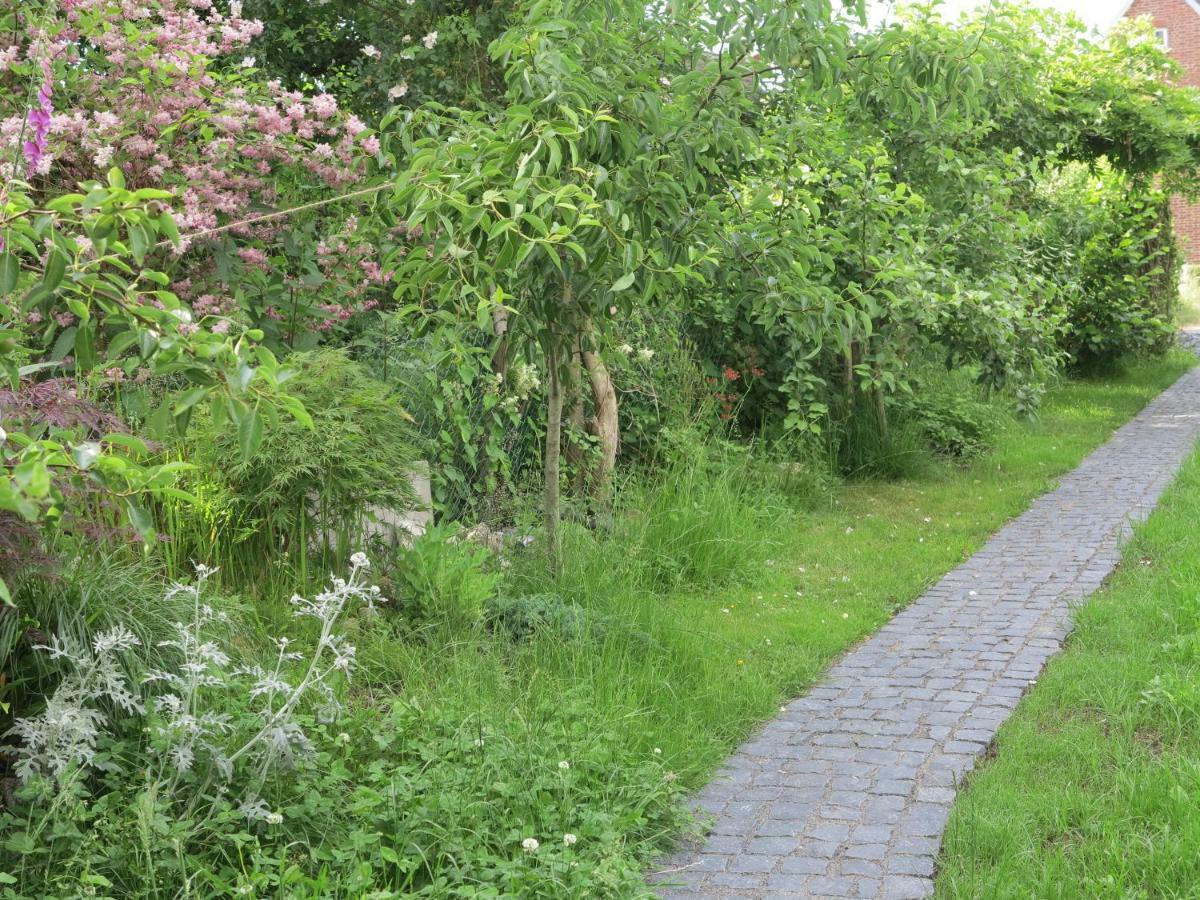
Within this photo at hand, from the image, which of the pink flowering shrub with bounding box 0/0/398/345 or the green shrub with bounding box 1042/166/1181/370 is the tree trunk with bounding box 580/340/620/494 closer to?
the pink flowering shrub with bounding box 0/0/398/345

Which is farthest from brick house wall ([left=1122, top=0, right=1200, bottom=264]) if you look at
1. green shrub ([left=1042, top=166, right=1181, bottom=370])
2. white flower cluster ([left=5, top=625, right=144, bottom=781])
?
white flower cluster ([left=5, top=625, right=144, bottom=781])

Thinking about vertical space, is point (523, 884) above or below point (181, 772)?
below

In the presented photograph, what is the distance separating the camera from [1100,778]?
→ 3930mm

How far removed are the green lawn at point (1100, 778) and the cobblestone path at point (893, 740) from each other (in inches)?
4.7

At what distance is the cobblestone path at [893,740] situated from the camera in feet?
11.5

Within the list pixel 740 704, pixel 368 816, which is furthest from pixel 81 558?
pixel 740 704

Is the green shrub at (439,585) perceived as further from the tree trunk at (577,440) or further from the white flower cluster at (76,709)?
the tree trunk at (577,440)

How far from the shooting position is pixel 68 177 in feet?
19.3

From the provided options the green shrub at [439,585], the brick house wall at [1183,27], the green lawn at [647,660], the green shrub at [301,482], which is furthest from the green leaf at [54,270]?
the brick house wall at [1183,27]

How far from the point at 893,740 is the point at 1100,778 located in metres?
0.74

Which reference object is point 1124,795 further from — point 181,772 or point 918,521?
point 918,521

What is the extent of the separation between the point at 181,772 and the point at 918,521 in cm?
597

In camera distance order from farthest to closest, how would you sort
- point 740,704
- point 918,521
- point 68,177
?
point 918,521
point 68,177
point 740,704

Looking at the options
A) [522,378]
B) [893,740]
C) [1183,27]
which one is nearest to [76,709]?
[893,740]
